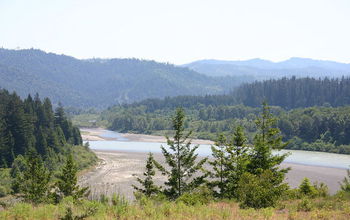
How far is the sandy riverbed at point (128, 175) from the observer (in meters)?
69.6

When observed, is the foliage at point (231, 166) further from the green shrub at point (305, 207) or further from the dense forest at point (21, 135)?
the dense forest at point (21, 135)

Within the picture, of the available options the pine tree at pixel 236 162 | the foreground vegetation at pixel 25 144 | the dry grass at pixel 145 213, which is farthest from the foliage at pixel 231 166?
the foreground vegetation at pixel 25 144

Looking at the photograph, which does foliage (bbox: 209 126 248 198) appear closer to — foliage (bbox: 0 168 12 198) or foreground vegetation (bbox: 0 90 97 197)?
foreground vegetation (bbox: 0 90 97 197)

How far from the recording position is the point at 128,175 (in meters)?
81.1

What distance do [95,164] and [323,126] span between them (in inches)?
3478

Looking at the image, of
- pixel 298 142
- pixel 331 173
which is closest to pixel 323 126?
pixel 298 142

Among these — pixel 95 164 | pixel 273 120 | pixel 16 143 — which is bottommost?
pixel 95 164

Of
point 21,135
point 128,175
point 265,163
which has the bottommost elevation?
point 128,175

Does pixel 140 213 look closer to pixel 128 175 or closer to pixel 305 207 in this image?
pixel 305 207

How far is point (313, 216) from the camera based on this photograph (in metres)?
16.4

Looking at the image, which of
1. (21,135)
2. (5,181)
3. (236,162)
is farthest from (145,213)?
(21,135)

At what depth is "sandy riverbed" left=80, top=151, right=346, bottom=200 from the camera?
69.6m

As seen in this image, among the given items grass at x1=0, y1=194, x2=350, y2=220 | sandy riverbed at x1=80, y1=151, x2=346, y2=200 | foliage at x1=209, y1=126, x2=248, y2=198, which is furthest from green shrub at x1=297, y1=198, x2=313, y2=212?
sandy riverbed at x1=80, y1=151, x2=346, y2=200

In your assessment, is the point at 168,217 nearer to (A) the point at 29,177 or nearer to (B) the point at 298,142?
(A) the point at 29,177
